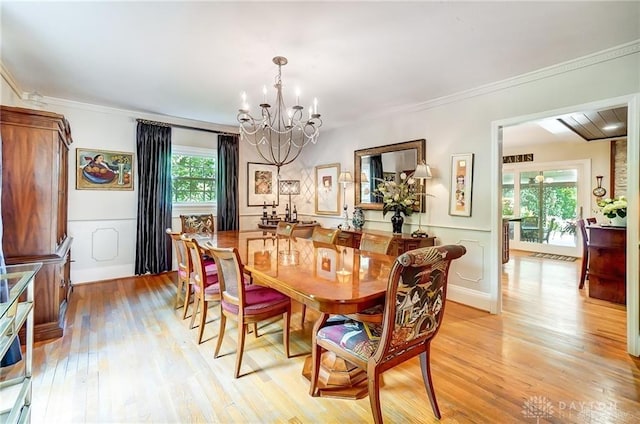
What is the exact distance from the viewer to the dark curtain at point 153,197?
4438 millimetres

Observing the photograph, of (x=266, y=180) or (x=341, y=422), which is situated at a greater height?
(x=266, y=180)

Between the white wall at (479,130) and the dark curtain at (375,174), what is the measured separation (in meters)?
0.27

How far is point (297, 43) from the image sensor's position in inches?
93.0

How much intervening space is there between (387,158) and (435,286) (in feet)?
10.1

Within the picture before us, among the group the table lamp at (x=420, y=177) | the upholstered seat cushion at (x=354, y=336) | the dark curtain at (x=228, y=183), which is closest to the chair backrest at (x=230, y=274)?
the upholstered seat cushion at (x=354, y=336)

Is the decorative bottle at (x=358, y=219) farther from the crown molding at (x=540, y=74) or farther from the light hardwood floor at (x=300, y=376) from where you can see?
the light hardwood floor at (x=300, y=376)

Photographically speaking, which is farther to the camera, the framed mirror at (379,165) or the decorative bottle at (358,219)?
the decorative bottle at (358,219)

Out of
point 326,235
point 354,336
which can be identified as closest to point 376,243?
point 326,235

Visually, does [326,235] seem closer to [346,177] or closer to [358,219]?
[358,219]

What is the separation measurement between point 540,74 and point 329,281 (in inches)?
116

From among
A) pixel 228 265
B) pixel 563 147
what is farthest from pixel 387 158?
Result: pixel 563 147

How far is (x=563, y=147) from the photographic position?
654 cm

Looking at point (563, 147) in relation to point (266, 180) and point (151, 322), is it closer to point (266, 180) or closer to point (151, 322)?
point (266, 180)

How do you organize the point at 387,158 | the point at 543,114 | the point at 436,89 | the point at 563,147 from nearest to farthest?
1. the point at 543,114
2. the point at 436,89
3. the point at 387,158
4. the point at 563,147
